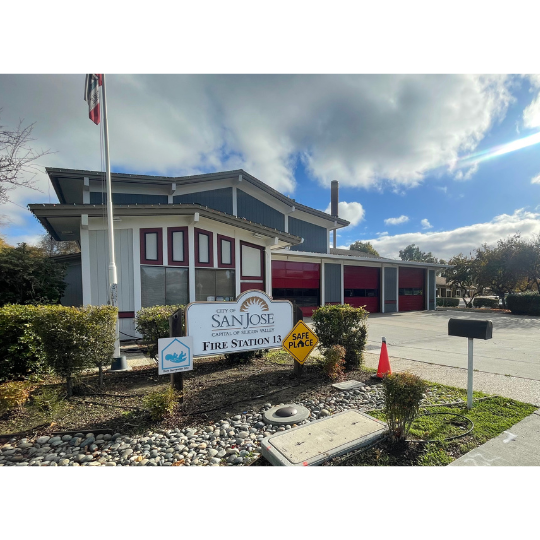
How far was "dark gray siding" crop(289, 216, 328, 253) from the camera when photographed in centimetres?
1724

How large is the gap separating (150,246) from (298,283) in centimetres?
941

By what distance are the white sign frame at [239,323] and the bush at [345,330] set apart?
794mm

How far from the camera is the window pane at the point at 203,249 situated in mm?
8992

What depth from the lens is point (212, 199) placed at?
12789mm

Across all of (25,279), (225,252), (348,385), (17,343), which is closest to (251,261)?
(225,252)

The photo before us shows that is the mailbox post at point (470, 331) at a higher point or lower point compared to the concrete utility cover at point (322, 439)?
higher

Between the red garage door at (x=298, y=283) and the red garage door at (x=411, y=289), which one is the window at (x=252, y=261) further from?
the red garage door at (x=411, y=289)

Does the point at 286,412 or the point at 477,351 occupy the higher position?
the point at 286,412

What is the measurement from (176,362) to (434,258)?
82.0 meters

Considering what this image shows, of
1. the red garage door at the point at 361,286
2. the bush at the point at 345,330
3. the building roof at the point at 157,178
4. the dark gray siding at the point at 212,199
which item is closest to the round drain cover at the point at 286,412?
the bush at the point at 345,330

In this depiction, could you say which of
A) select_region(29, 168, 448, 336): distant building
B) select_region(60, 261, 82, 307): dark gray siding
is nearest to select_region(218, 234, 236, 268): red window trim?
select_region(29, 168, 448, 336): distant building

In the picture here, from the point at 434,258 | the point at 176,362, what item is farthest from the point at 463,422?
the point at 434,258

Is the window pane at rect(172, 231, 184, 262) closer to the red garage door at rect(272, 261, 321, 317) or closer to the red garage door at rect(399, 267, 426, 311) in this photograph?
the red garage door at rect(272, 261, 321, 317)

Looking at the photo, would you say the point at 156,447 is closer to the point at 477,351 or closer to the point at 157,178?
the point at 477,351
